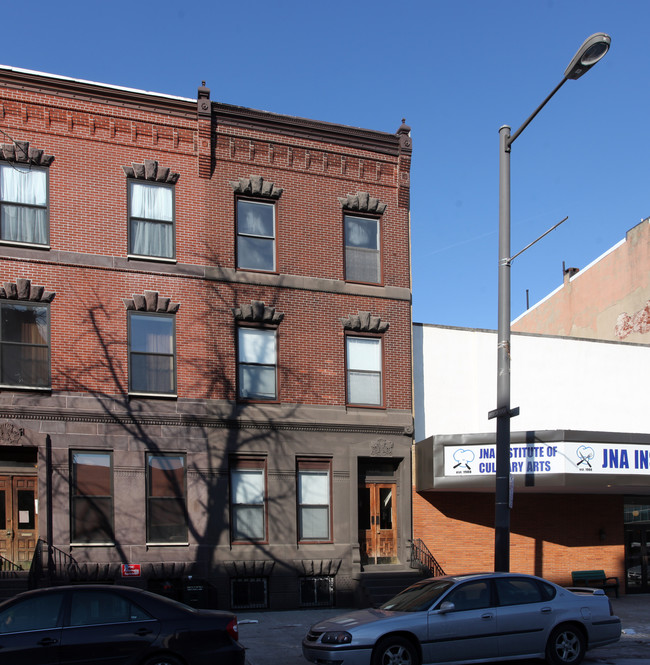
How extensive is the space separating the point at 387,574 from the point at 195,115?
40.2 ft

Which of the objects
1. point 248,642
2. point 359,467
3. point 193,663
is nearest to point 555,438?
point 359,467

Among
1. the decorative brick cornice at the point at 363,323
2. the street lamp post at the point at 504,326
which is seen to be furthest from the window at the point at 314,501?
the street lamp post at the point at 504,326

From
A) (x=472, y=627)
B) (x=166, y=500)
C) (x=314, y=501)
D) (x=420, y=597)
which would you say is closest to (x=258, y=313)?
(x=314, y=501)

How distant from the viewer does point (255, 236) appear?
21172mm

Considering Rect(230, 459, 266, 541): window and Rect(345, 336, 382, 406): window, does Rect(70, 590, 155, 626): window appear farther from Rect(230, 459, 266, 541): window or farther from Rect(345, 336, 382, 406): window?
Rect(345, 336, 382, 406): window

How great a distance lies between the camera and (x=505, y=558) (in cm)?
1385

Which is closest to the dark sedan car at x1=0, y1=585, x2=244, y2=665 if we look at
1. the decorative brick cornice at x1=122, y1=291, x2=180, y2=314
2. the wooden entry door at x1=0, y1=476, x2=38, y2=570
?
the wooden entry door at x1=0, y1=476, x2=38, y2=570

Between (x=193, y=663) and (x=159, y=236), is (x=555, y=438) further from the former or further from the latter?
(x=193, y=663)

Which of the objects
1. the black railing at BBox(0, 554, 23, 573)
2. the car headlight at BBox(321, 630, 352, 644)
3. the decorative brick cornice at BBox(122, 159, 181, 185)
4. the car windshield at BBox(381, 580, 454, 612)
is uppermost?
the decorative brick cornice at BBox(122, 159, 181, 185)

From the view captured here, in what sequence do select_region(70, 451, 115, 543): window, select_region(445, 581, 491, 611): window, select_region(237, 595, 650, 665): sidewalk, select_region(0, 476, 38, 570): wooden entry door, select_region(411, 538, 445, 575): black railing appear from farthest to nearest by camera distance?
select_region(411, 538, 445, 575): black railing → select_region(70, 451, 115, 543): window → select_region(0, 476, 38, 570): wooden entry door → select_region(237, 595, 650, 665): sidewalk → select_region(445, 581, 491, 611): window

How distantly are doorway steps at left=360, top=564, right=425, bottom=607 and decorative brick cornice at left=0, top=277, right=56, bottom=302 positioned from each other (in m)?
9.95

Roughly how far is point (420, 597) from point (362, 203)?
12195mm

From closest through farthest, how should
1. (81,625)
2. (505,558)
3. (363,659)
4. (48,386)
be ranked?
(81,625)
(363,659)
(505,558)
(48,386)

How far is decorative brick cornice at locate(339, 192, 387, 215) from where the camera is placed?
72.6 ft
